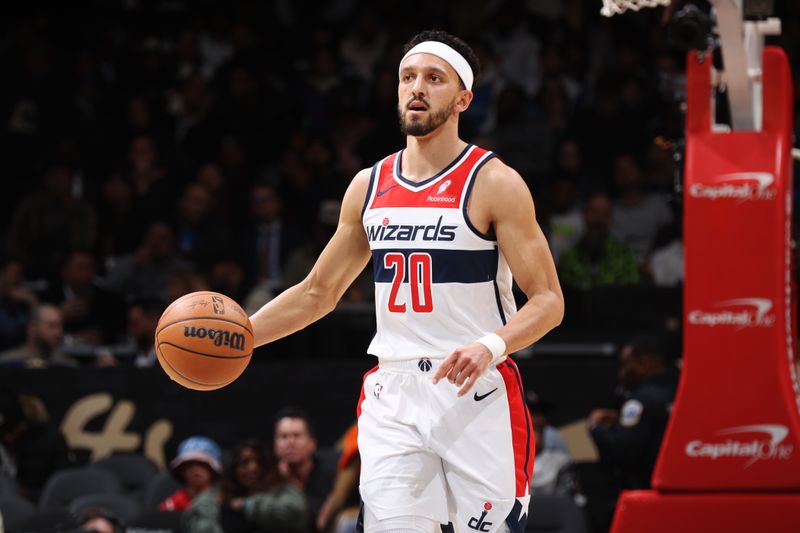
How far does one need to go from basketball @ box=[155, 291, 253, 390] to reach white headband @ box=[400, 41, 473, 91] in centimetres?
113

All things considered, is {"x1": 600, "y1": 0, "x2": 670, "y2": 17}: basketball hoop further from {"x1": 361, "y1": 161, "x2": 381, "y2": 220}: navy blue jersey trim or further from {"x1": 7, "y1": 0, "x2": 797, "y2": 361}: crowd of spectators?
{"x1": 7, "y1": 0, "x2": 797, "y2": 361}: crowd of spectators

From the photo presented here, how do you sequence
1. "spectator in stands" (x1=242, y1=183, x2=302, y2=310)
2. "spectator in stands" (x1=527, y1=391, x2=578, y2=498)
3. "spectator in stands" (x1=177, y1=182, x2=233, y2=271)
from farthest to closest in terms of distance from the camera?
"spectator in stands" (x1=242, y1=183, x2=302, y2=310)
"spectator in stands" (x1=177, y1=182, x2=233, y2=271)
"spectator in stands" (x1=527, y1=391, x2=578, y2=498)

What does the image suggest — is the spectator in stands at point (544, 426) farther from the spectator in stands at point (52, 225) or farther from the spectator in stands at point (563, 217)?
the spectator in stands at point (52, 225)

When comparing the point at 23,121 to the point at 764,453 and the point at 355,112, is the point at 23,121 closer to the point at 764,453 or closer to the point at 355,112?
the point at 355,112

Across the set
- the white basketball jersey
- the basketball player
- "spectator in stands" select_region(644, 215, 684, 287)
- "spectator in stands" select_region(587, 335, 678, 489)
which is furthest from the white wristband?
"spectator in stands" select_region(644, 215, 684, 287)

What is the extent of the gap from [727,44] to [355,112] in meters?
6.53

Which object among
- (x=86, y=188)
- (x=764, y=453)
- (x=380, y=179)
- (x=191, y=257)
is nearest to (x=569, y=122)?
(x=191, y=257)

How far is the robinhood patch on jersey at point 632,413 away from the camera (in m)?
8.62

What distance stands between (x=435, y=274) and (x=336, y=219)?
6680 mm

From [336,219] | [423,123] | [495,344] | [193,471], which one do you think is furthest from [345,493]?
[495,344]

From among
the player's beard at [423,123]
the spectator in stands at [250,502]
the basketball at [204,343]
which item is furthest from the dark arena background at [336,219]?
the basketball at [204,343]

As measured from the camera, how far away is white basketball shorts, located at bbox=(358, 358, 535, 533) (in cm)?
483

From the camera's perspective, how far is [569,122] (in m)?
13.1

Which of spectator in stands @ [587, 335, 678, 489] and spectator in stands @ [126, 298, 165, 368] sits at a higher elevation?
spectator in stands @ [126, 298, 165, 368]
